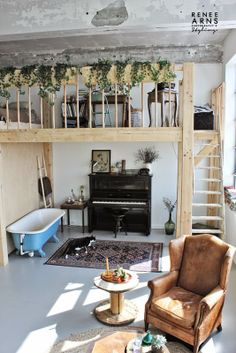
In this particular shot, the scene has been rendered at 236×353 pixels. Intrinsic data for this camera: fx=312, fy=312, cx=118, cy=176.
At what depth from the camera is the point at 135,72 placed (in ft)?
14.6

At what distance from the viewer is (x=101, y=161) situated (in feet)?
24.1

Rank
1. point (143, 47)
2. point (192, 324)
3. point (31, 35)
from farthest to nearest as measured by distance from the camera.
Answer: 1. point (143, 47)
2. point (31, 35)
3. point (192, 324)

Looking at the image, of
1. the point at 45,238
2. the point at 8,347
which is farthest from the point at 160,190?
the point at 8,347

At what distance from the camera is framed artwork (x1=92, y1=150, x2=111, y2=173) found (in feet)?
24.0

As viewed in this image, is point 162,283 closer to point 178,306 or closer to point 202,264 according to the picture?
point 178,306

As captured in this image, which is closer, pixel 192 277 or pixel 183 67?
pixel 192 277

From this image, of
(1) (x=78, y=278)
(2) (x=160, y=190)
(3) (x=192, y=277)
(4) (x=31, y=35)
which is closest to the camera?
(3) (x=192, y=277)

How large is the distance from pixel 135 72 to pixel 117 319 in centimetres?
329

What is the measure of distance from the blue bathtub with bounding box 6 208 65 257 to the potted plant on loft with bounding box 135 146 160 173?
2.19m

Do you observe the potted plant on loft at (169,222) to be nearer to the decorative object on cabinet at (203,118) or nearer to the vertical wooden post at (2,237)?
the decorative object on cabinet at (203,118)

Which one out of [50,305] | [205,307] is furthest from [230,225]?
[50,305]

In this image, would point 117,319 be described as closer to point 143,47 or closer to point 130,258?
point 130,258

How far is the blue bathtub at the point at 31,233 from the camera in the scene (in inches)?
220

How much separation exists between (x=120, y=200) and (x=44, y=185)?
6.07ft
